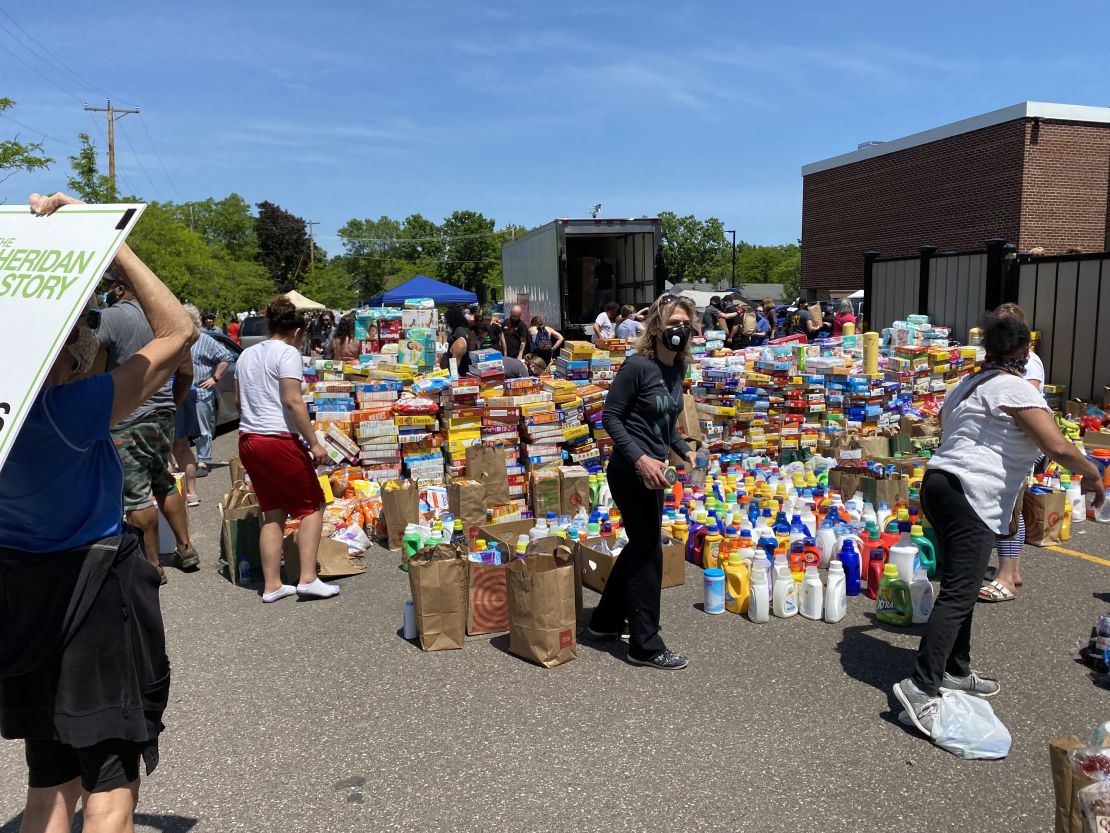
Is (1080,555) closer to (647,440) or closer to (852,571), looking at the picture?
(852,571)

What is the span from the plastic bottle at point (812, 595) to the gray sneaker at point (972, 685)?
1.10 metres

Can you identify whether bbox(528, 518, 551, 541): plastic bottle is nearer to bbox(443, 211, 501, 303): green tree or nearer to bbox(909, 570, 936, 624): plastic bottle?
bbox(909, 570, 936, 624): plastic bottle

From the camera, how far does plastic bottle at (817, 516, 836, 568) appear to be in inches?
221

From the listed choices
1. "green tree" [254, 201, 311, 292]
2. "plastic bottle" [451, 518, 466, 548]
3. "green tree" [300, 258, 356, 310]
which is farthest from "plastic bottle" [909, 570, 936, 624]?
"green tree" [254, 201, 311, 292]

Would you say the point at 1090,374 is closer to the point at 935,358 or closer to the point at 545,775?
the point at 935,358

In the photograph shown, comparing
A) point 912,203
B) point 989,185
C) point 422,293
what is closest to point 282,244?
point 422,293

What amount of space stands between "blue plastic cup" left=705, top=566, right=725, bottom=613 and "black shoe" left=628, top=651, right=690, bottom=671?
811mm

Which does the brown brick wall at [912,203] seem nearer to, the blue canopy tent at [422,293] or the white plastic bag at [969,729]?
the blue canopy tent at [422,293]

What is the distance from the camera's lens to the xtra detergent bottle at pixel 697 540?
237 inches

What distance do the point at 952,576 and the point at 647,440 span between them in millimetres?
1579

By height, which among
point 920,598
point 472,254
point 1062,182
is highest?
point 472,254

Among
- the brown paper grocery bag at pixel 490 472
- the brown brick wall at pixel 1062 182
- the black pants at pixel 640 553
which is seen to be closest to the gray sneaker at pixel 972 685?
the black pants at pixel 640 553

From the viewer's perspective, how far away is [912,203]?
31297 millimetres

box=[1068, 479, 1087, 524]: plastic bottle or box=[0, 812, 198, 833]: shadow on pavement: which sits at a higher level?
box=[1068, 479, 1087, 524]: plastic bottle
